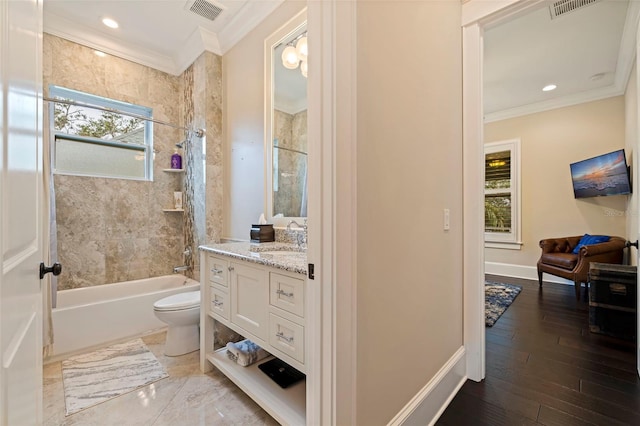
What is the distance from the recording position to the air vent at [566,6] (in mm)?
2250

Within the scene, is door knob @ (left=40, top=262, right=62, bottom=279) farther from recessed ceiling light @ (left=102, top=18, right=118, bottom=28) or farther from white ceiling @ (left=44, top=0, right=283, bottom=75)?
recessed ceiling light @ (left=102, top=18, right=118, bottom=28)

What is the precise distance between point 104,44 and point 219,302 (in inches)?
120

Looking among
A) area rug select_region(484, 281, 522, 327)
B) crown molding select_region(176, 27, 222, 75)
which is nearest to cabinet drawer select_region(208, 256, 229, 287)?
crown molding select_region(176, 27, 222, 75)

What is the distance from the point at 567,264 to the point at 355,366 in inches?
150

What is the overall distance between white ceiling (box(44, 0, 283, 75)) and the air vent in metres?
2.35

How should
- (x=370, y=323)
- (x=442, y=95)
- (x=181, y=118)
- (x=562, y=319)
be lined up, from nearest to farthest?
(x=370, y=323) < (x=442, y=95) < (x=562, y=319) < (x=181, y=118)

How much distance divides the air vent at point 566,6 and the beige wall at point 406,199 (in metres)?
1.34

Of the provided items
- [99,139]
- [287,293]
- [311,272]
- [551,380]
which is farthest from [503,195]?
[99,139]

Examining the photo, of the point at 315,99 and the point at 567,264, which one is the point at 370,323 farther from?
the point at 567,264

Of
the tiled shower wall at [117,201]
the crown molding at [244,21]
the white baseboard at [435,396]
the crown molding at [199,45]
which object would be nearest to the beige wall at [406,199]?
the white baseboard at [435,396]

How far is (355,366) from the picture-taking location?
99 centimetres

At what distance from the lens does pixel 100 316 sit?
236 centimetres

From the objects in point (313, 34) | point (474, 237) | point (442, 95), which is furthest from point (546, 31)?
point (313, 34)

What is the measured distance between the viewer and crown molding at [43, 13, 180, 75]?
8.55 ft
